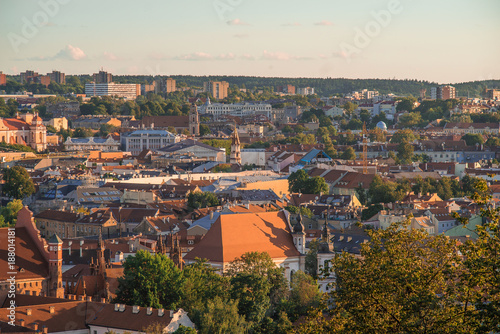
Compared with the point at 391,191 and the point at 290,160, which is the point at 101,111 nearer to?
the point at 290,160

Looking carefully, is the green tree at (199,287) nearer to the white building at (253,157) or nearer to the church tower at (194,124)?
the white building at (253,157)

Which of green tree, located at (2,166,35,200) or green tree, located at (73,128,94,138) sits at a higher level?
green tree, located at (2,166,35,200)

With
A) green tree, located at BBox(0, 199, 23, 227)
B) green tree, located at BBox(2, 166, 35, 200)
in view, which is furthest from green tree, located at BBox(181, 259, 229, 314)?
green tree, located at BBox(2, 166, 35, 200)

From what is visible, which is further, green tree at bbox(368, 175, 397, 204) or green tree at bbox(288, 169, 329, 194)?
green tree at bbox(288, 169, 329, 194)

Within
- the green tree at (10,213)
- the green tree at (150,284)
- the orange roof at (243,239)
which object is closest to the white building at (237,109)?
the green tree at (10,213)

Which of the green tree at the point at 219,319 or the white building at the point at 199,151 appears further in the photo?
the white building at the point at 199,151

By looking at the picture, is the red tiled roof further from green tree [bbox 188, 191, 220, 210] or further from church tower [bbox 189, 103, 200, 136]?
church tower [bbox 189, 103, 200, 136]

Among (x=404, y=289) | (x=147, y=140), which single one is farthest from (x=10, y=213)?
(x=147, y=140)

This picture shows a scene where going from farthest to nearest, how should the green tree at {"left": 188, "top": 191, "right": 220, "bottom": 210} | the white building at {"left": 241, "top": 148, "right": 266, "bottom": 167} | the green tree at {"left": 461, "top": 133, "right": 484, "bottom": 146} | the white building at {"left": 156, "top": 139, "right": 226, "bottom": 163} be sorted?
the green tree at {"left": 461, "top": 133, "right": 484, "bottom": 146} → the white building at {"left": 241, "top": 148, "right": 266, "bottom": 167} → the white building at {"left": 156, "top": 139, "right": 226, "bottom": 163} → the green tree at {"left": 188, "top": 191, "right": 220, "bottom": 210}
